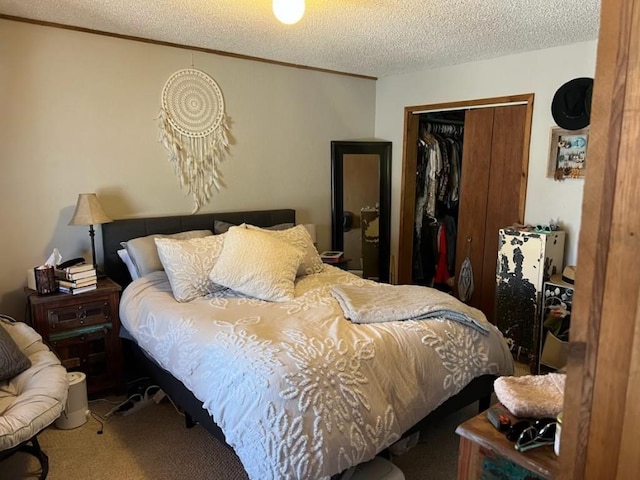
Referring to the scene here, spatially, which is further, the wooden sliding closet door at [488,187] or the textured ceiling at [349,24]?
the wooden sliding closet door at [488,187]

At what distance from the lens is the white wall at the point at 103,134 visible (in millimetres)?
2932

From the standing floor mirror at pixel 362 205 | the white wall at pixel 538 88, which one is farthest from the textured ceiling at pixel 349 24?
the standing floor mirror at pixel 362 205

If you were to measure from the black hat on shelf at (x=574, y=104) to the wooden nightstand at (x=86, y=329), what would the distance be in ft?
10.5

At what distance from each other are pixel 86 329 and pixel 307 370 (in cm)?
167

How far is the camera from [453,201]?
466 centimetres

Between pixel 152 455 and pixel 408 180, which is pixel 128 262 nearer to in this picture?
pixel 152 455

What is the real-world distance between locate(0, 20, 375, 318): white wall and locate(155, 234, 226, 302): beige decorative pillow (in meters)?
0.68

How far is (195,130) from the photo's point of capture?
3594 millimetres

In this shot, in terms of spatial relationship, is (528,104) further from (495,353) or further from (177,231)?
(177,231)

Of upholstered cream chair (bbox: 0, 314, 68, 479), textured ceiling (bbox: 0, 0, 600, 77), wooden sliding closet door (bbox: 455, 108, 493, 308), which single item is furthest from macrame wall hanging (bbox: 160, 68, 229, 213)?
wooden sliding closet door (bbox: 455, 108, 493, 308)

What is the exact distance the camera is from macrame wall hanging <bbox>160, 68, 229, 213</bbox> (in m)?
3.47

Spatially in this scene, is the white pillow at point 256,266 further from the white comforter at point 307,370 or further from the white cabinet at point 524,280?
the white cabinet at point 524,280

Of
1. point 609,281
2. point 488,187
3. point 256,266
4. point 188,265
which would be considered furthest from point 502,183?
point 609,281

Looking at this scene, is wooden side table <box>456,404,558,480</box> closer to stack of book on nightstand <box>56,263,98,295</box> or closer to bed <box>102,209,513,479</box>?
bed <box>102,209,513,479</box>
